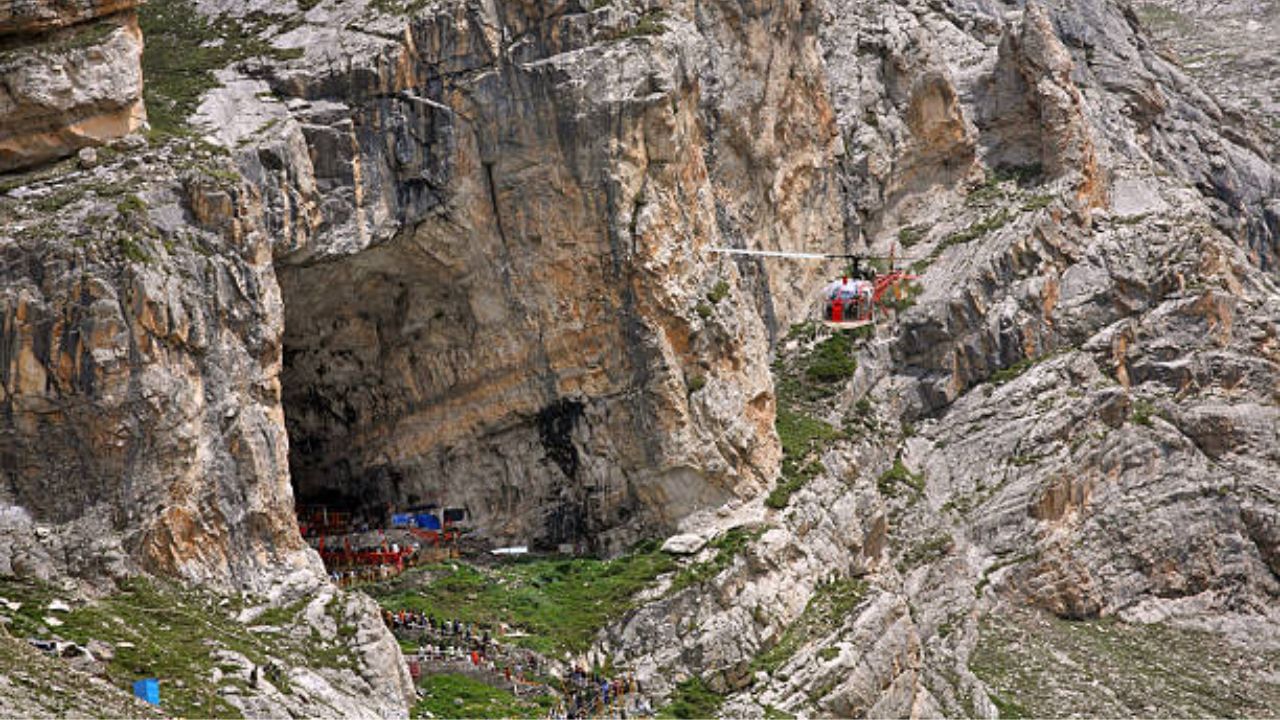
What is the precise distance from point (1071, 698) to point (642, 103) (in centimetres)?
2545

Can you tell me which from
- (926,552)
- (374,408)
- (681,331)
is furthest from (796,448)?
(374,408)

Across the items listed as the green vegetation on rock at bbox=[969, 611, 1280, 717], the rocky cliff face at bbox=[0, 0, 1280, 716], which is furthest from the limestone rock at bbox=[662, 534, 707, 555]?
the green vegetation on rock at bbox=[969, 611, 1280, 717]

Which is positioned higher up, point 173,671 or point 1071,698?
point 173,671

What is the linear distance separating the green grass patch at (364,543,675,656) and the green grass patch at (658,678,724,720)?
3.22m

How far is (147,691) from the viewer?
185ft

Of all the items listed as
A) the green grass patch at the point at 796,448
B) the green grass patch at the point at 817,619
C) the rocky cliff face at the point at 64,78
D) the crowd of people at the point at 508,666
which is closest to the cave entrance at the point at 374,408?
the crowd of people at the point at 508,666

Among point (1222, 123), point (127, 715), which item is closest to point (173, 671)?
point (127, 715)

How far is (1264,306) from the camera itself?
97.9m

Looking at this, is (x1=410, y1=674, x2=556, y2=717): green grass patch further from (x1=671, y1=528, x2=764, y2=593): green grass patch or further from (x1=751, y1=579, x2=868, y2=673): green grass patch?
(x1=751, y1=579, x2=868, y2=673): green grass patch

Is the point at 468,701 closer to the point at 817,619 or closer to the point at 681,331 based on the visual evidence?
the point at 817,619

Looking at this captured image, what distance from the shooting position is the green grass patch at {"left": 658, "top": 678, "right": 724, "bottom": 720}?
72.2m

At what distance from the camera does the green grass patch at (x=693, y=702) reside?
72.2m

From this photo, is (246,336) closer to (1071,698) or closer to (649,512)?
(649,512)

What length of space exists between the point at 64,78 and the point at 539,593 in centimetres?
2193
